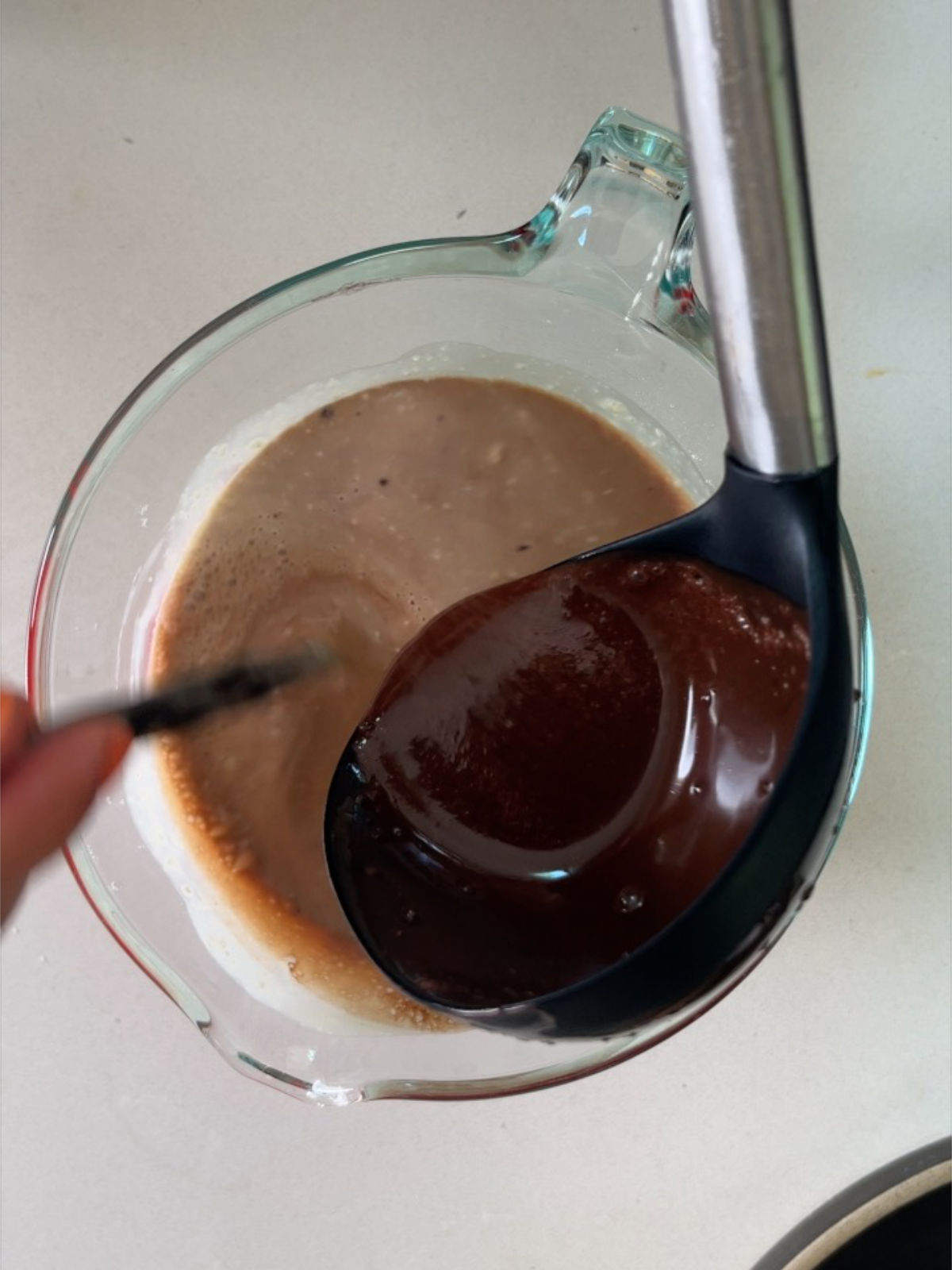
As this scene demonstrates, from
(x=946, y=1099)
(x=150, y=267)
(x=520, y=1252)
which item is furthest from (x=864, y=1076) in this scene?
(x=150, y=267)

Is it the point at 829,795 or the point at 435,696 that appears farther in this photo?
the point at 435,696

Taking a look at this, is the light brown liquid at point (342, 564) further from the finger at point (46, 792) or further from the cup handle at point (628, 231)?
the finger at point (46, 792)

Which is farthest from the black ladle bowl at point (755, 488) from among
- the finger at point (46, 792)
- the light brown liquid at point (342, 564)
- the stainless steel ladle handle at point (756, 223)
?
the finger at point (46, 792)

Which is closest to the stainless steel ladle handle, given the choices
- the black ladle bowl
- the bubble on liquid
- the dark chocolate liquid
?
the black ladle bowl

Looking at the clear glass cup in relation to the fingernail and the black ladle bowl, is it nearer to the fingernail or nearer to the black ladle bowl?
the black ladle bowl

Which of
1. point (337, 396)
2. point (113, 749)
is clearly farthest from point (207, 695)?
point (337, 396)

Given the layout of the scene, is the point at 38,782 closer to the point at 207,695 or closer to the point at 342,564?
the point at 207,695

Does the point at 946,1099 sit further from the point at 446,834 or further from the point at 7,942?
the point at 7,942

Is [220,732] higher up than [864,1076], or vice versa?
[220,732]
